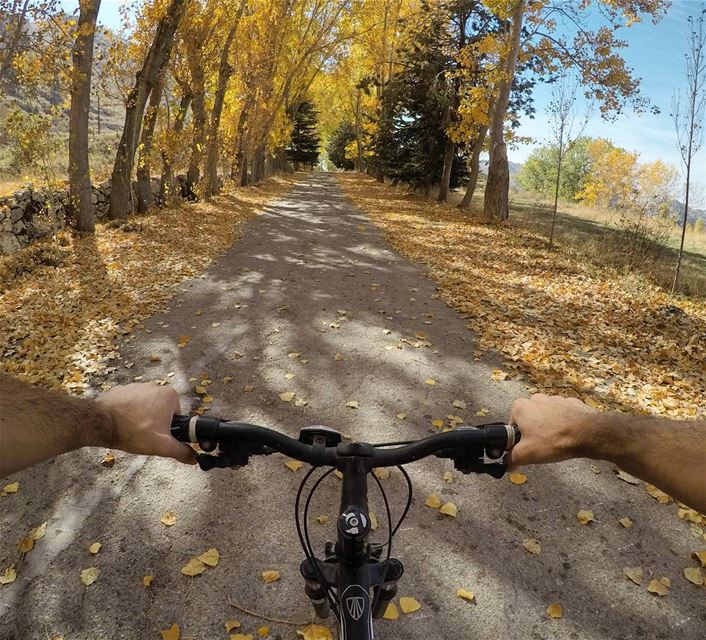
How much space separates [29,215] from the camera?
40.9ft

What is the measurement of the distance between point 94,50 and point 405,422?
12.8 metres


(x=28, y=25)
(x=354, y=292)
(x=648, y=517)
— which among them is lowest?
(x=648, y=517)

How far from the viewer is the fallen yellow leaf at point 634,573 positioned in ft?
9.89

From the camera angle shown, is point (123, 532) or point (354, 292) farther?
point (354, 292)

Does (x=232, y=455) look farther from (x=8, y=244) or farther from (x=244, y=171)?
(x=244, y=171)

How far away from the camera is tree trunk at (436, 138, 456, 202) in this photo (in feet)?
69.1

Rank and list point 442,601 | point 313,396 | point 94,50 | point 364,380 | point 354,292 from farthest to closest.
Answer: point 94,50 < point 354,292 < point 364,380 < point 313,396 < point 442,601

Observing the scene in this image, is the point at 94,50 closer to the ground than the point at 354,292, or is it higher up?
higher up

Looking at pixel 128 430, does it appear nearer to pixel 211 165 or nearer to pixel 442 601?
pixel 442 601

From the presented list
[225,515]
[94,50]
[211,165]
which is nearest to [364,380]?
[225,515]

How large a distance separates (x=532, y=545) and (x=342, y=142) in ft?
201

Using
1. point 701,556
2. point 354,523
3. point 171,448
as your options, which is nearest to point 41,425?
point 171,448

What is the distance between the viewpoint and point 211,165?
20.4m

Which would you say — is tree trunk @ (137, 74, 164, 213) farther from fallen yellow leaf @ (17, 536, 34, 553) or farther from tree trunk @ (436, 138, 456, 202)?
fallen yellow leaf @ (17, 536, 34, 553)
